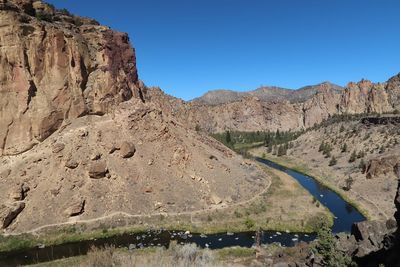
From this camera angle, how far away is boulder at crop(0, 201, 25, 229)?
39.9 m

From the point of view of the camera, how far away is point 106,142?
166ft

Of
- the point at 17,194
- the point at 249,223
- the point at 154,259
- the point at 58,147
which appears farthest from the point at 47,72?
the point at 154,259

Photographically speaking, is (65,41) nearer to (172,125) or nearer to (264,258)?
(172,125)

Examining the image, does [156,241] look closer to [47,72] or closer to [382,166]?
[47,72]

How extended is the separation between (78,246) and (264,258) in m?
17.7

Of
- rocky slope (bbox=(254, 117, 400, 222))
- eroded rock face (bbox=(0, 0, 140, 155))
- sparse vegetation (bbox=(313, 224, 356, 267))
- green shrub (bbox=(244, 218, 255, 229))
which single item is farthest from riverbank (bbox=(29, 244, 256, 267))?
eroded rock face (bbox=(0, 0, 140, 155))

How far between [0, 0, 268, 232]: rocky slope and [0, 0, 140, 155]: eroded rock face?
0.12 m

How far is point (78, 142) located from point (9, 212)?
1180cm

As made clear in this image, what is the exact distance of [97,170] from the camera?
4622 centimetres

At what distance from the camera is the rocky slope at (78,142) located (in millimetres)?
44094

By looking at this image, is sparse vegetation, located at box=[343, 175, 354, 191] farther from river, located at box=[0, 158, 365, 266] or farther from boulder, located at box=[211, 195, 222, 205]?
boulder, located at box=[211, 195, 222, 205]

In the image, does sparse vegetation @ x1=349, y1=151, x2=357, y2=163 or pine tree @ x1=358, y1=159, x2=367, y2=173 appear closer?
pine tree @ x1=358, y1=159, x2=367, y2=173

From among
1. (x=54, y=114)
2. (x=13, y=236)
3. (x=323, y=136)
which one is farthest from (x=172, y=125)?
(x=323, y=136)

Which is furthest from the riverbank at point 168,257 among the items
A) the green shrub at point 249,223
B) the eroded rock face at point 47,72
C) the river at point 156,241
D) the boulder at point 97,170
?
the eroded rock face at point 47,72
